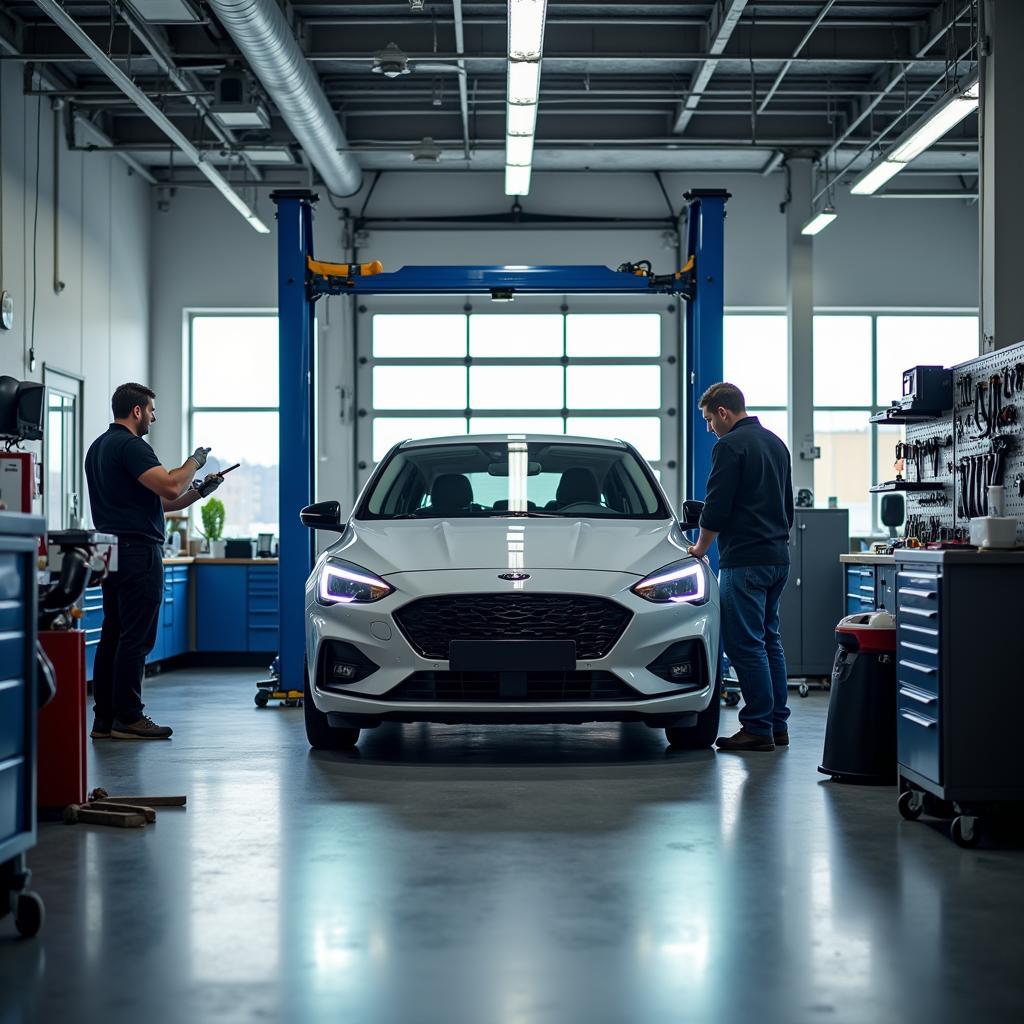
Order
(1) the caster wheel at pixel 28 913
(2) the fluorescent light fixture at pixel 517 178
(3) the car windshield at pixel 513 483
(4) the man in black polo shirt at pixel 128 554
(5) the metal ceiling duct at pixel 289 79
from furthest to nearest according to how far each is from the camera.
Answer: (2) the fluorescent light fixture at pixel 517 178, (5) the metal ceiling duct at pixel 289 79, (4) the man in black polo shirt at pixel 128 554, (3) the car windshield at pixel 513 483, (1) the caster wheel at pixel 28 913

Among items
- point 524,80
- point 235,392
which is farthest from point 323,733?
point 235,392

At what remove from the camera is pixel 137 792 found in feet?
15.3

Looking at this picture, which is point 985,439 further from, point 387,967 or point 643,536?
point 387,967

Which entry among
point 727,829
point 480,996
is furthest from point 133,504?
point 480,996

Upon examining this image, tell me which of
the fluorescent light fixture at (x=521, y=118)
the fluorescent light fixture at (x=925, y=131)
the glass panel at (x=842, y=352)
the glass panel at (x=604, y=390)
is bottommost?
the glass panel at (x=604, y=390)

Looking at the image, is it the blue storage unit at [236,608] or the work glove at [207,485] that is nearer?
the work glove at [207,485]

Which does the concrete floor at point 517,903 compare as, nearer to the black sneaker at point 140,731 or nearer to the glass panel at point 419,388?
the black sneaker at point 140,731

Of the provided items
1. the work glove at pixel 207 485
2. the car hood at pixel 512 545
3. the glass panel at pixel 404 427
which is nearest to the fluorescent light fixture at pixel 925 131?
the car hood at pixel 512 545

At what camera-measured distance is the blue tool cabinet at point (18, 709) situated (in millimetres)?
2807

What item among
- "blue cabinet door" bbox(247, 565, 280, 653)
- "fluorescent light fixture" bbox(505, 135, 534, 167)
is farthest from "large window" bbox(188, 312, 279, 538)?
"fluorescent light fixture" bbox(505, 135, 534, 167)

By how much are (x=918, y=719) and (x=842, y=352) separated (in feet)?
33.0

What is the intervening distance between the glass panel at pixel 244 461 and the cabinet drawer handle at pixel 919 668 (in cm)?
983

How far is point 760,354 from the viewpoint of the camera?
533 inches

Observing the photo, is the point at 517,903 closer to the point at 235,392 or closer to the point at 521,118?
the point at 521,118
